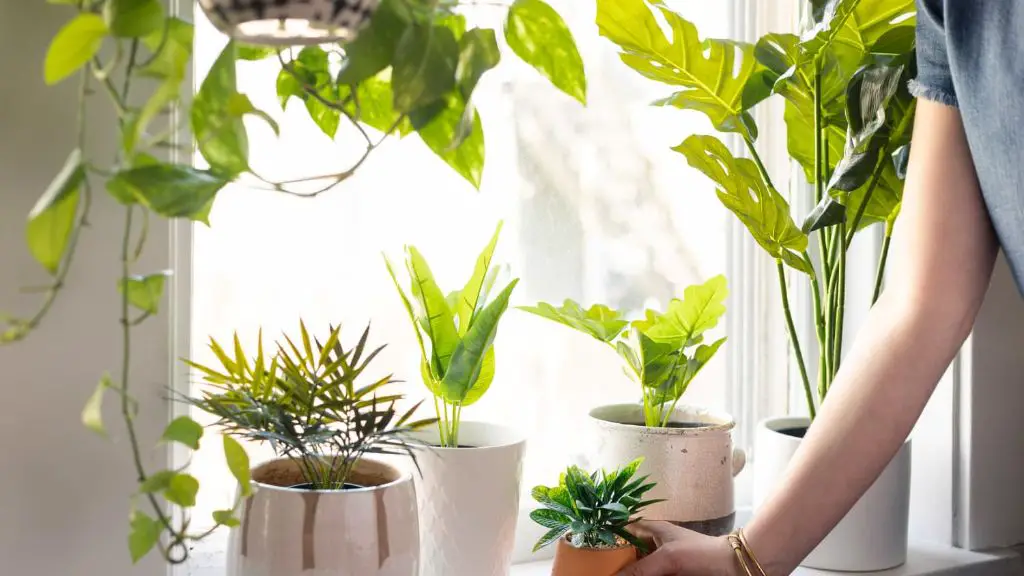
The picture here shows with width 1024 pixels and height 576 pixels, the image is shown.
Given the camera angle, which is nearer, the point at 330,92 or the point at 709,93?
the point at 330,92

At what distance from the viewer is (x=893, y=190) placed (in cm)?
123

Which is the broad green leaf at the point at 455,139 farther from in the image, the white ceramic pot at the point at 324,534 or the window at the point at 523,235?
the window at the point at 523,235

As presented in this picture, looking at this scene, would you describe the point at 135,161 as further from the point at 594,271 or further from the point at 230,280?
the point at 594,271

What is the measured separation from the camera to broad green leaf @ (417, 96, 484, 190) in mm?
702

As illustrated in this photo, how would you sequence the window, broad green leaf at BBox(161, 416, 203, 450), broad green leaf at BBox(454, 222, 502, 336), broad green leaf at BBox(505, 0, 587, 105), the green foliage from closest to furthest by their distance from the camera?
broad green leaf at BBox(161, 416, 203, 450) < broad green leaf at BBox(505, 0, 587, 105) < the green foliage < broad green leaf at BBox(454, 222, 502, 336) < the window

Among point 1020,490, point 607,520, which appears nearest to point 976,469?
point 1020,490

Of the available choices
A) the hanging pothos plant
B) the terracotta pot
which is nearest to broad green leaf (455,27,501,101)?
the hanging pothos plant

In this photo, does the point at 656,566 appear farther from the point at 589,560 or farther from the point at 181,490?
the point at 181,490

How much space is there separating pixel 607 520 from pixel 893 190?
1.85ft

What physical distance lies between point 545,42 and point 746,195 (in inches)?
19.9

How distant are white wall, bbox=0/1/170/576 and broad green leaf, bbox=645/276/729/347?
567 mm

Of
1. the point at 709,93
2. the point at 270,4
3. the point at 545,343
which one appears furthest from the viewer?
the point at 545,343

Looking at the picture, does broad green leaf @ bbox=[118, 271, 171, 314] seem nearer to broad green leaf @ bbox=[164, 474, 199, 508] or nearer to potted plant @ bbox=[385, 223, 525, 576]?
broad green leaf @ bbox=[164, 474, 199, 508]

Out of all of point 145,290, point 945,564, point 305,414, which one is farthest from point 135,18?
point 945,564
